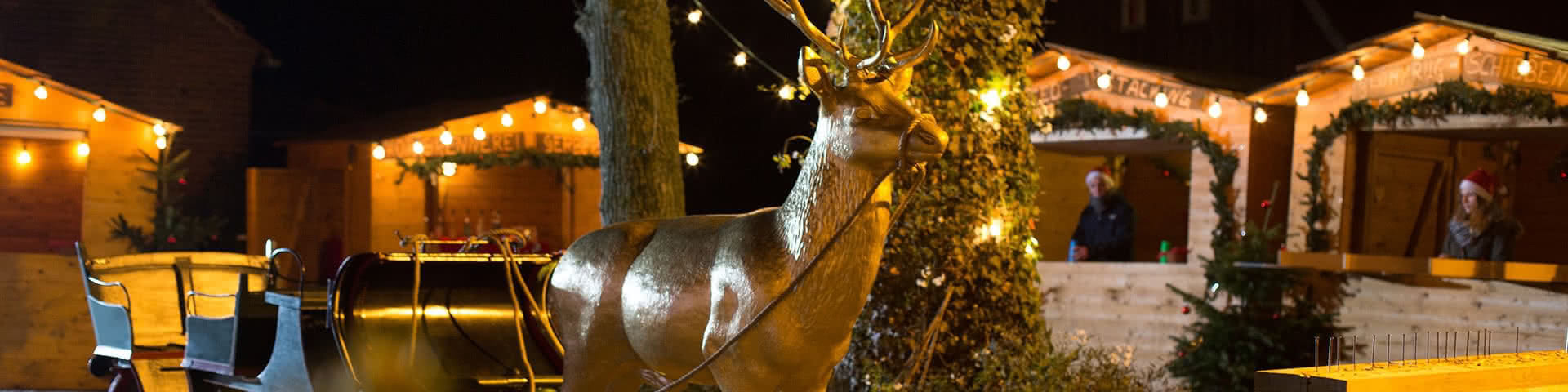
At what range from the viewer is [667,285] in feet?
12.4

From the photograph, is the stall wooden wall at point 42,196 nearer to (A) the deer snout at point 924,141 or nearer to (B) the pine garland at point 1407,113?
(B) the pine garland at point 1407,113

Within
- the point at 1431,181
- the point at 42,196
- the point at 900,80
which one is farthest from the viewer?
the point at 42,196

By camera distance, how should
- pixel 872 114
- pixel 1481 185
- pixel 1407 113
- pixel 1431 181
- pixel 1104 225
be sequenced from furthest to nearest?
pixel 1104 225 < pixel 1431 181 < pixel 1407 113 < pixel 1481 185 < pixel 872 114

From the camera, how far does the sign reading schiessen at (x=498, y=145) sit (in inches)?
605

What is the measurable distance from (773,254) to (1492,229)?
7146mm

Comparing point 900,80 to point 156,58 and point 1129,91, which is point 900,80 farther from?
point 156,58

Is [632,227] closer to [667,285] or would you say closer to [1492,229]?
[667,285]

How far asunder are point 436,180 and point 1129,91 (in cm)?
863

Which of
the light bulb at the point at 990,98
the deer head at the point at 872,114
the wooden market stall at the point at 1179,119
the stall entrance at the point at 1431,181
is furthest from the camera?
the wooden market stall at the point at 1179,119

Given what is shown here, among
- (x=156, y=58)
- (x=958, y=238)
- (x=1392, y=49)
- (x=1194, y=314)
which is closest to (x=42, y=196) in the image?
(x=156, y=58)

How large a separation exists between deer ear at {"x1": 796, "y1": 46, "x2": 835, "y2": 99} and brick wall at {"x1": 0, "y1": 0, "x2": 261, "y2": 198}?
16.2m

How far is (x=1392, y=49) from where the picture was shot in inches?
378

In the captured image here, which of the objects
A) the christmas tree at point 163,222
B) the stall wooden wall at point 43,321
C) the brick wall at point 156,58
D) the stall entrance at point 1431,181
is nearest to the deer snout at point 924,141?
the stall entrance at point 1431,181

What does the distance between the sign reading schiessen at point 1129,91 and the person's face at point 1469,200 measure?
196 centimetres
